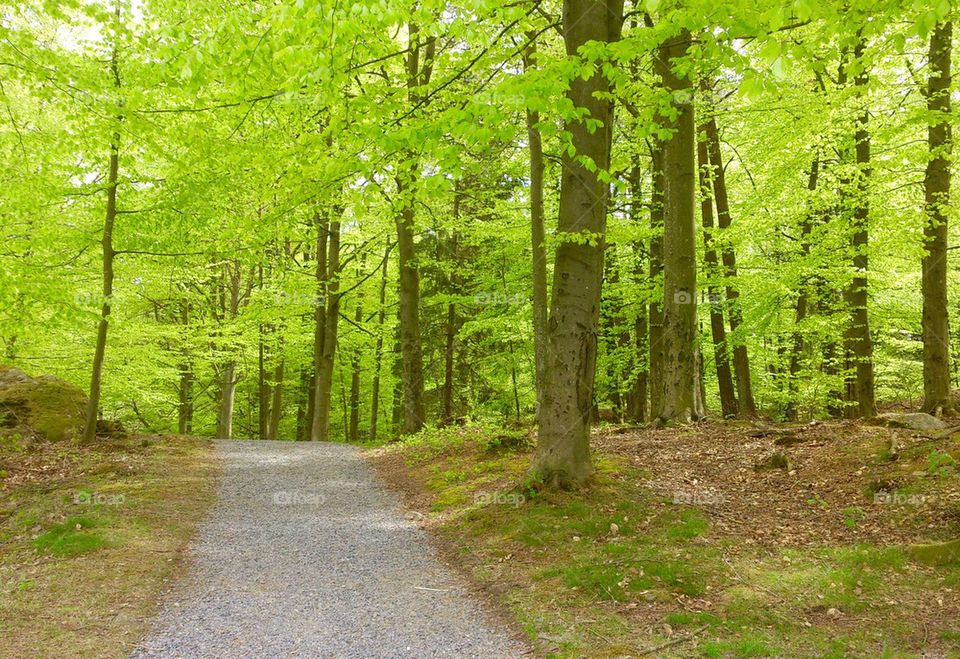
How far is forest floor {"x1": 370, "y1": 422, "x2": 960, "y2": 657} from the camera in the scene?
4.45 meters

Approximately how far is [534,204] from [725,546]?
22.7 feet

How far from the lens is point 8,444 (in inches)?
438

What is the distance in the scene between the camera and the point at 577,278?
718 cm

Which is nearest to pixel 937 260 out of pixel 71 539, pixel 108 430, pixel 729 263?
pixel 729 263

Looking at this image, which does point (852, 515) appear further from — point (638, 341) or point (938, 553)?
point (638, 341)

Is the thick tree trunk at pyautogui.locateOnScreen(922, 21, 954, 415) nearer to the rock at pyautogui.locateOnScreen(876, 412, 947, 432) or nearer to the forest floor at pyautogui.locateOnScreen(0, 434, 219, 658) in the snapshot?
the rock at pyautogui.locateOnScreen(876, 412, 947, 432)

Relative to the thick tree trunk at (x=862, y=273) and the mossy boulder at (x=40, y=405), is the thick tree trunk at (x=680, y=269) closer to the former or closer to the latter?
the thick tree trunk at (x=862, y=273)

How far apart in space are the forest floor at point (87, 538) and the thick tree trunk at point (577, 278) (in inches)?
172

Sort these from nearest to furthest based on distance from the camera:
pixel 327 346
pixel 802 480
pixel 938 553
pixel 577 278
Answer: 1. pixel 938 553
2. pixel 577 278
3. pixel 802 480
4. pixel 327 346

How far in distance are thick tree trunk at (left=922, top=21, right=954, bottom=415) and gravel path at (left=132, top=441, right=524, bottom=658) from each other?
8999mm

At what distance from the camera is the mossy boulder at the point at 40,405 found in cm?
1198

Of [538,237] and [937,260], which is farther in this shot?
[538,237]

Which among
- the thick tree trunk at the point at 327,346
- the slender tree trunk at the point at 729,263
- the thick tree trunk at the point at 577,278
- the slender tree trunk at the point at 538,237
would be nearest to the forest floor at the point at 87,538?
the thick tree trunk at the point at 577,278

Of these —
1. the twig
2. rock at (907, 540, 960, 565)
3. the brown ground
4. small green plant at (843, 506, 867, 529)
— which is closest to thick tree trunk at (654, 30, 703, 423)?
the brown ground
